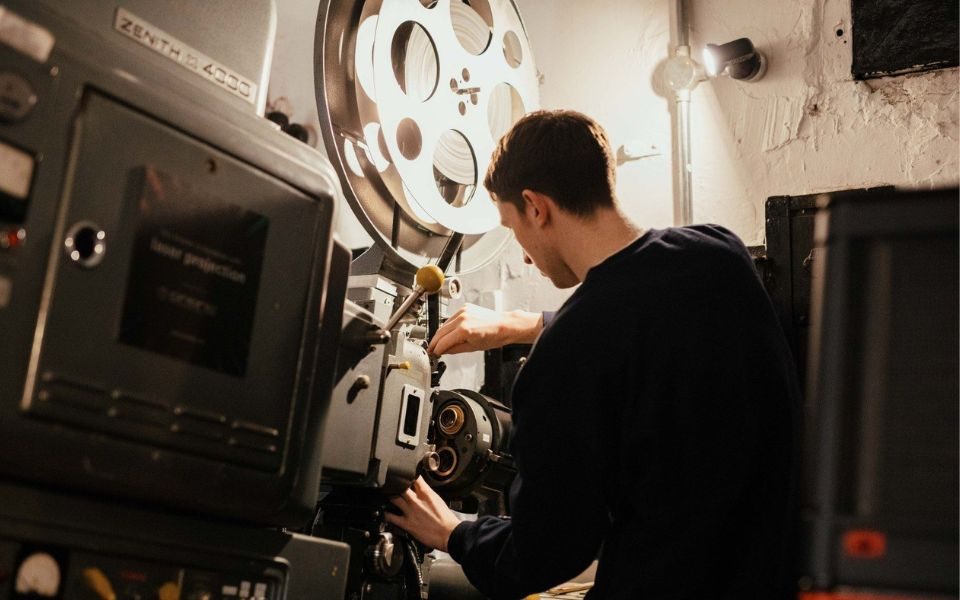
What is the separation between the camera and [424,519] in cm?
140

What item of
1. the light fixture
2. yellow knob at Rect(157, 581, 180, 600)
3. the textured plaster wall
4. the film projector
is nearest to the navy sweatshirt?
the film projector

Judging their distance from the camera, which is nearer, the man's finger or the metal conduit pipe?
the man's finger

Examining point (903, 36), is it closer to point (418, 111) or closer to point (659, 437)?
point (418, 111)

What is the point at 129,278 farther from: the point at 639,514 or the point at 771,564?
the point at 771,564

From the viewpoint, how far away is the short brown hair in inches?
60.9

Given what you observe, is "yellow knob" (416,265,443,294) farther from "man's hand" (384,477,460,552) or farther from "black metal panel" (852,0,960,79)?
"black metal panel" (852,0,960,79)

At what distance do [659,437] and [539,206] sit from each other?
1.67ft

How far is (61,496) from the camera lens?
30.2 inches

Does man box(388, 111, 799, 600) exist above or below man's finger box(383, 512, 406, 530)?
above

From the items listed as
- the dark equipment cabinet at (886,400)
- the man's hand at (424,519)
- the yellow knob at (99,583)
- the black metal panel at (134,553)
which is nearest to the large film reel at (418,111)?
the man's hand at (424,519)

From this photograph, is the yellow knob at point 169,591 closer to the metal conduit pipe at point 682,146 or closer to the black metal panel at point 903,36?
the metal conduit pipe at point 682,146

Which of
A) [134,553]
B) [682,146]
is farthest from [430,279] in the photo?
[682,146]

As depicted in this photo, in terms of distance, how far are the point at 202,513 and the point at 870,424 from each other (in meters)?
0.61

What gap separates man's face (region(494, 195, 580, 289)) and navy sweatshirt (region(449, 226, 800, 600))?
26 cm
